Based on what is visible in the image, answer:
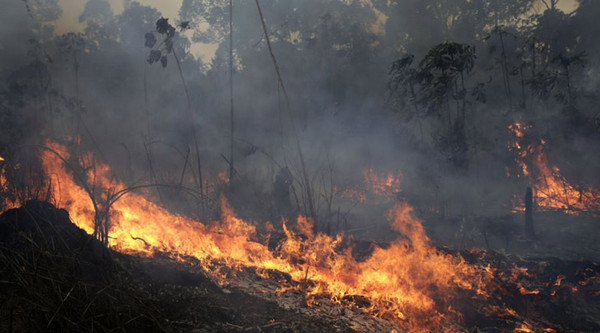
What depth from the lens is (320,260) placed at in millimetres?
5332

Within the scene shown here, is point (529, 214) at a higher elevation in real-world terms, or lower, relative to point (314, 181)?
lower

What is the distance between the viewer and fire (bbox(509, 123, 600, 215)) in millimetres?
9352

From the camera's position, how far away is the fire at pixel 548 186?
935cm

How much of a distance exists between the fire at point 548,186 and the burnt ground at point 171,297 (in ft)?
15.8

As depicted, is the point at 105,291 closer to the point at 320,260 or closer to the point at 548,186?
the point at 320,260

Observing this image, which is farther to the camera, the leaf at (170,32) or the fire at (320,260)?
the leaf at (170,32)

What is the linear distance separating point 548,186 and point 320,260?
8133 millimetres

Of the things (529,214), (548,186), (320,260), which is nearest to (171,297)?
(320,260)

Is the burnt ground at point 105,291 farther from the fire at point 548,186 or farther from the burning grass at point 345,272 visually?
the fire at point 548,186

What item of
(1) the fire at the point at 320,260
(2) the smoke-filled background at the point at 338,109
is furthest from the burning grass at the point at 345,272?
(2) the smoke-filled background at the point at 338,109

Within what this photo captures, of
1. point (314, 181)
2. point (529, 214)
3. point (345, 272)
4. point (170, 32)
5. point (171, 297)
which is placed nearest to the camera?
point (171, 297)

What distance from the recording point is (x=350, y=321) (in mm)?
3801

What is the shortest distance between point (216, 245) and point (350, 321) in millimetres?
2402

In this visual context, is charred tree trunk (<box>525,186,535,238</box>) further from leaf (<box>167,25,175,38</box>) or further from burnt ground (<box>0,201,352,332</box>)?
leaf (<box>167,25,175,38</box>)
